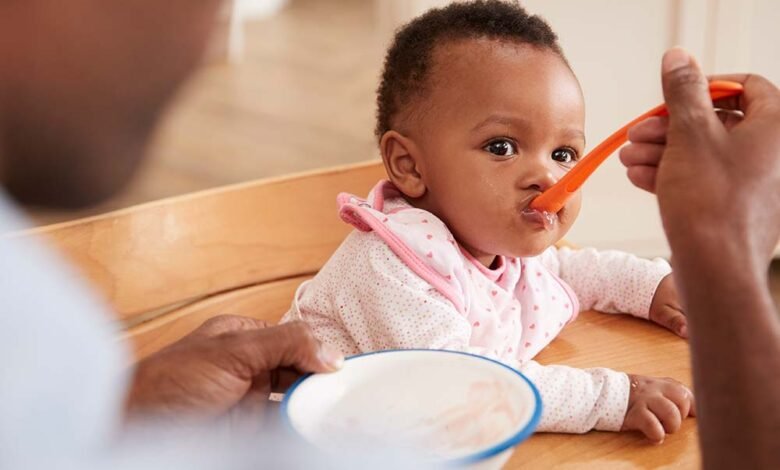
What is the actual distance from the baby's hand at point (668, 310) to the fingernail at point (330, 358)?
482 millimetres

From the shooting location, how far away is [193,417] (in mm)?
691

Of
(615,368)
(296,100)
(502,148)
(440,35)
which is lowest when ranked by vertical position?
(296,100)

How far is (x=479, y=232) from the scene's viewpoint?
3.33 ft

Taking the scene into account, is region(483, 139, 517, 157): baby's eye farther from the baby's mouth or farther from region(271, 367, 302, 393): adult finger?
region(271, 367, 302, 393): adult finger

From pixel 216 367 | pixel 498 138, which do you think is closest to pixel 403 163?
pixel 498 138

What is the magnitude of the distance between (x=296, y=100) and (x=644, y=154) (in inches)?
123

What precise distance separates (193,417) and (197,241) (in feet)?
1.66

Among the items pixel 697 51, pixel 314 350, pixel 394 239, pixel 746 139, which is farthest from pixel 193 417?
pixel 697 51

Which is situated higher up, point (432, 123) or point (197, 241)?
point (432, 123)

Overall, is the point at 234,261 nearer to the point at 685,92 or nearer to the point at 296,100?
the point at 685,92

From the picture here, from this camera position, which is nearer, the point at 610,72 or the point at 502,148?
the point at 502,148

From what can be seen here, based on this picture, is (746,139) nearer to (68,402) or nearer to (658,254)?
(68,402)

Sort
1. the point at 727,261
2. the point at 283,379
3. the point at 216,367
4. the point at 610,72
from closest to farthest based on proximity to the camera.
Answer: the point at 727,261, the point at 216,367, the point at 283,379, the point at 610,72

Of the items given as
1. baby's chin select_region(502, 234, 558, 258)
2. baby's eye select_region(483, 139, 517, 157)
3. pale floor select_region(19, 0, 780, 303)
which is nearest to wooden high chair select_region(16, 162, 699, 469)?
baby's chin select_region(502, 234, 558, 258)
